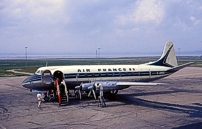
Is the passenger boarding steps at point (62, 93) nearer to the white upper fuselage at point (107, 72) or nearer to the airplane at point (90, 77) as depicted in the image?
the airplane at point (90, 77)

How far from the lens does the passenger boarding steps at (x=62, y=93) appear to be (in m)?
25.8

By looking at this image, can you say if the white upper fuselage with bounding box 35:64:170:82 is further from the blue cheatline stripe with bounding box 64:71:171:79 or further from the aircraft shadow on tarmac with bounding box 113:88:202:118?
the aircraft shadow on tarmac with bounding box 113:88:202:118

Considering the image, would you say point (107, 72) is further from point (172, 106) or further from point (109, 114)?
point (109, 114)

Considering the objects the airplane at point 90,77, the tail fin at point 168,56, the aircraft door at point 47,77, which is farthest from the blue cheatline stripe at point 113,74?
the tail fin at point 168,56

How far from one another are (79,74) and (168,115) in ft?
39.4

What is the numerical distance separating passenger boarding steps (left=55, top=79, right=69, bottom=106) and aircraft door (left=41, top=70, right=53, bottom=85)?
34.4 inches

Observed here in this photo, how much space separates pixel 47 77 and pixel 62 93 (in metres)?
2.53

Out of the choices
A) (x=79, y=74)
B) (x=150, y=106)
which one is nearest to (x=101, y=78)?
(x=79, y=74)

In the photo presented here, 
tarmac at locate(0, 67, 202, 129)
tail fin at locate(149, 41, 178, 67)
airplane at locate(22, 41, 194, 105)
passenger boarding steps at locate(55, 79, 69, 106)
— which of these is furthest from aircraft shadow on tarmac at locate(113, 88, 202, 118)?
tail fin at locate(149, 41, 178, 67)

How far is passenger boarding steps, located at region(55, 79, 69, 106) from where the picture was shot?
25.8 metres

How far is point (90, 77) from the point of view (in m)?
29.8

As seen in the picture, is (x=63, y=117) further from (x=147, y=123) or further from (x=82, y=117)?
(x=147, y=123)

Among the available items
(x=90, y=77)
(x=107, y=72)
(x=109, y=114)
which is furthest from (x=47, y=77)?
(x=109, y=114)

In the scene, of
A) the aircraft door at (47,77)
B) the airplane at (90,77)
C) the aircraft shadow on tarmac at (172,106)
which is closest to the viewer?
the aircraft shadow on tarmac at (172,106)
